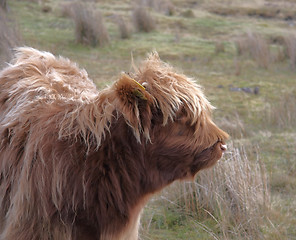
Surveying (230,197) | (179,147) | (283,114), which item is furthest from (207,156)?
(283,114)

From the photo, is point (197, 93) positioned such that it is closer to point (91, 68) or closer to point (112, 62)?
point (91, 68)

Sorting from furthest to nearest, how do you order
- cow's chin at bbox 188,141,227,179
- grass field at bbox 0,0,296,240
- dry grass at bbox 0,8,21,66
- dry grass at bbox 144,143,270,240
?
dry grass at bbox 0,8,21,66
grass field at bbox 0,0,296,240
dry grass at bbox 144,143,270,240
cow's chin at bbox 188,141,227,179

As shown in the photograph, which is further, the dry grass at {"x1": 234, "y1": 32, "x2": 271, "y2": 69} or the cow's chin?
the dry grass at {"x1": 234, "y1": 32, "x2": 271, "y2": 69}

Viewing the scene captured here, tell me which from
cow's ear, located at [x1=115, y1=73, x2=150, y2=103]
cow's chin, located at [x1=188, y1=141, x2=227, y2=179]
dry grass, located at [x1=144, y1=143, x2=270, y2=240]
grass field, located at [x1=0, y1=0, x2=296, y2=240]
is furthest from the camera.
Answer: grass field, located at [x1=0, y1=0, x2=296, y2=240]

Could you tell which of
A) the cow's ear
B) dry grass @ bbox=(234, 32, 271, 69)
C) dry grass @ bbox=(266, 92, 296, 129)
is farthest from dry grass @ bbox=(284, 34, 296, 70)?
the cow's ear

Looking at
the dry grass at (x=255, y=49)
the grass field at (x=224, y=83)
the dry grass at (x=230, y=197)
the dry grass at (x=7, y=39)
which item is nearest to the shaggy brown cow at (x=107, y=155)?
the grass field at (x=224, y=83)

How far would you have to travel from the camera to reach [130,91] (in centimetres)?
239

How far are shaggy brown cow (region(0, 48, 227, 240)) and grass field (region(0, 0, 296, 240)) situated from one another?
482mm

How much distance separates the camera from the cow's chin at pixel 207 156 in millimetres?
2533

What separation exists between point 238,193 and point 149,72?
77.2 inches

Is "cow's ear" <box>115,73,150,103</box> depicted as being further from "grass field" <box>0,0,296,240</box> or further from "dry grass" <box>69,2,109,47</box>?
"dry grass" <box>69,2,109,47</box>

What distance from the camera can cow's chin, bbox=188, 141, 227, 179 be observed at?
8.31 feet

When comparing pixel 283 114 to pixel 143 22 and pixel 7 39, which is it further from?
pixel 143 22

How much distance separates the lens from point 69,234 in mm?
2412
